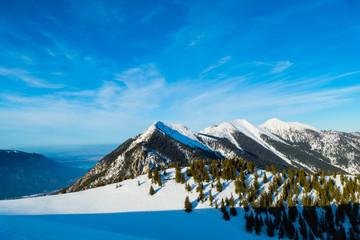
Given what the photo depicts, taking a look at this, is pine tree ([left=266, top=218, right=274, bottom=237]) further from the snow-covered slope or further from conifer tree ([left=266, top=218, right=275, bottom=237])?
the snow-covered slope

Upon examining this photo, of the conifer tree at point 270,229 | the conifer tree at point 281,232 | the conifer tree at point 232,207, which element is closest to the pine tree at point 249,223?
the conifer tree at point 270,229

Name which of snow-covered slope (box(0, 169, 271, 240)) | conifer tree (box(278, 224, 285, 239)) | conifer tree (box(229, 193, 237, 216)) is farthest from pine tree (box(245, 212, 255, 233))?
conifer tree (box(278, 224, 285, 239))

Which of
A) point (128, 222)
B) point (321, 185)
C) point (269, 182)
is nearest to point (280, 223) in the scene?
point (269, 182)

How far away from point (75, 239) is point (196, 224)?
120 feet

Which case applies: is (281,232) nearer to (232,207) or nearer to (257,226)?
(257,226)

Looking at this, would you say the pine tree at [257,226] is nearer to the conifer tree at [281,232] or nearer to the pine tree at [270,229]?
the pine tree at [270,229]

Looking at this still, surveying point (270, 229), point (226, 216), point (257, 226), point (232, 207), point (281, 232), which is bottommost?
point (281, 232)

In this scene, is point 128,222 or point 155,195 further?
point 155,195

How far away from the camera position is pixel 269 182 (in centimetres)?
6366

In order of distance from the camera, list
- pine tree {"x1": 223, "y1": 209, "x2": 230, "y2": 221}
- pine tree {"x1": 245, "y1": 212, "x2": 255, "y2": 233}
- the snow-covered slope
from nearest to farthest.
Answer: the snow-covered slope, pine tree {"x1": 245, "y1": 212, "x2": 255, "y2": 233}, pine tree {"x1": 223, "y1": 209, "x2": 230, "y2": 221}

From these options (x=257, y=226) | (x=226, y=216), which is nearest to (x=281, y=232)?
(x=257, y=226)

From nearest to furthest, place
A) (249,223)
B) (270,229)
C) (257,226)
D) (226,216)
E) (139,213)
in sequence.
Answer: (270,229) < (257,226) < (249,223) < (226,216) < (139,213)

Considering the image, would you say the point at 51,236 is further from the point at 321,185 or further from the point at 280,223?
the point at 321,185

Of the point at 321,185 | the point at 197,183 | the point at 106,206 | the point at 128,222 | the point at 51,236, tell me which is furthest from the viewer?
the point at 197,183
